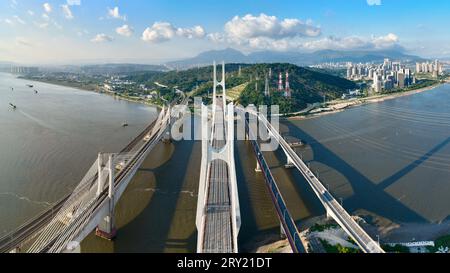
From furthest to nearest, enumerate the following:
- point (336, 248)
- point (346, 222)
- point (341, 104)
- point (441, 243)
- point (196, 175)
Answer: point (341, 104) < point (196, 175) < point (441, 243) < point (346, 222) < point (336, 248)

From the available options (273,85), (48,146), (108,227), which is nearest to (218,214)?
(108,227)

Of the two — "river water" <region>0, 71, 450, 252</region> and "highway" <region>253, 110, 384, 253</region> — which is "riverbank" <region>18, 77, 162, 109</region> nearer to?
"river water" <region>0, 71, 450, 252</region>

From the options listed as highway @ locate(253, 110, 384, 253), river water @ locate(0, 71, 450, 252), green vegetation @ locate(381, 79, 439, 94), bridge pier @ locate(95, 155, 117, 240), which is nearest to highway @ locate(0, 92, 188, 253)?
bridge pier @ locate(95, 155, 117, 240)

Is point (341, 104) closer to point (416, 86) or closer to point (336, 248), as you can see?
point (416, 86)
